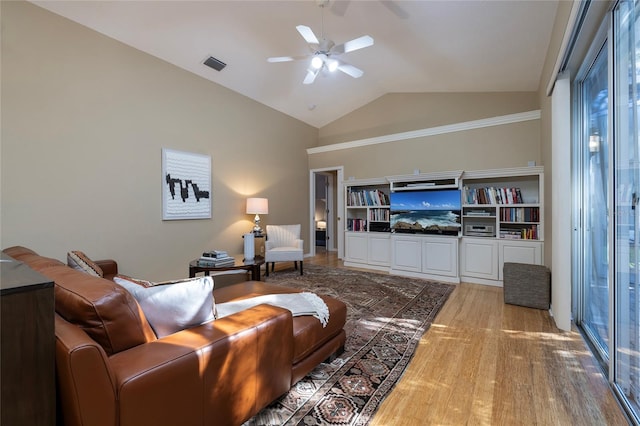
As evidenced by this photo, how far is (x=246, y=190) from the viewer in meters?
5.06

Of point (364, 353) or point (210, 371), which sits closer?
point (210, 371)

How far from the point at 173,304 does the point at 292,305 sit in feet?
2.63

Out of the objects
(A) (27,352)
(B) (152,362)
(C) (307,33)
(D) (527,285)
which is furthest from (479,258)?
(A) (27,352)

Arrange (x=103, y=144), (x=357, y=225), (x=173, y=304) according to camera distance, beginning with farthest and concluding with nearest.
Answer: (x=357, y=225) → (x=103, y=144) → (x=173, y=304)

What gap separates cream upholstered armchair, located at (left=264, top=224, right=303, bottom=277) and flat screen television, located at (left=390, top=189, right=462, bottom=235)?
170 centimetres

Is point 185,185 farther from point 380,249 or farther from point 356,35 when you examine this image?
point 380,249

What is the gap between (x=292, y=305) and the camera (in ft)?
6.15

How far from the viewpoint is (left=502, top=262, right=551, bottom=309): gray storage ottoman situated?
9.79 ft

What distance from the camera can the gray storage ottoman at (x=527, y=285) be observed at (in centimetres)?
298

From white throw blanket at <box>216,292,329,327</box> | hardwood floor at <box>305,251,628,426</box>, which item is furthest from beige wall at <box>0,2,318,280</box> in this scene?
hardwood floor at <box>305,251,628,426</box>

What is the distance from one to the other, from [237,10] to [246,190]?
8.77 feet

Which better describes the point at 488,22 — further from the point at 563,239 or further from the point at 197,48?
the point at 197,48

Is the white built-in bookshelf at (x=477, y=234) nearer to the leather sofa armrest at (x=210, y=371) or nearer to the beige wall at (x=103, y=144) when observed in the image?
the beige wall at (x=103, y=144)

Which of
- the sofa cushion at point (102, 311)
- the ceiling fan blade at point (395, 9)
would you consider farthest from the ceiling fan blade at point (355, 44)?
the sofa cushion at point (102, 311)
